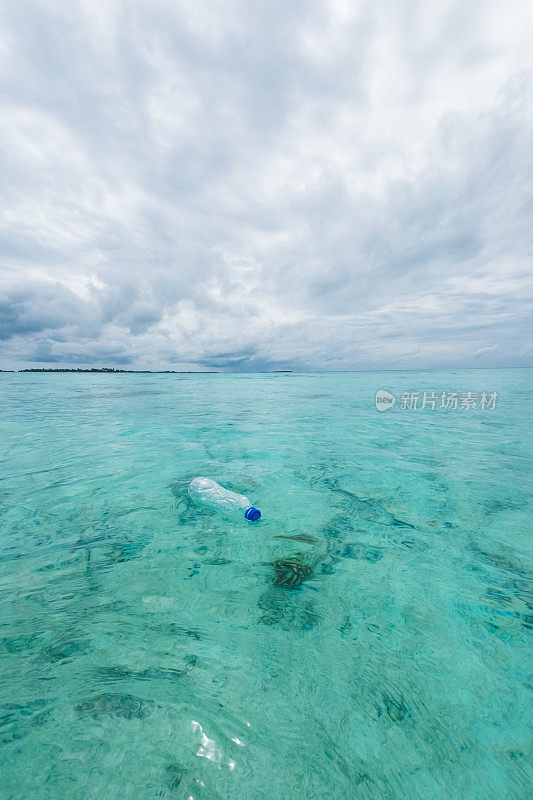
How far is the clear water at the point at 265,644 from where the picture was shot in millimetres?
1879

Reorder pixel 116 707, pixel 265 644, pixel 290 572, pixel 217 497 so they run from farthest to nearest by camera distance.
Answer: pixel 217 497
pixel 290 572
pixel 265 644
pixel 116 707

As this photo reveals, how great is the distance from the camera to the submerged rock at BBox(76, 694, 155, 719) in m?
2.12

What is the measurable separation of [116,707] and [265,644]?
1.24m

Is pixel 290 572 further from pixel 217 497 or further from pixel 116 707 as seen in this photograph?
pixel 217 497

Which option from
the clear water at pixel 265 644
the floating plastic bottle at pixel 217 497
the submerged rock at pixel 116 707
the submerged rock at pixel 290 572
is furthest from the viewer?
the floating plastic bottle at pixel 217 497

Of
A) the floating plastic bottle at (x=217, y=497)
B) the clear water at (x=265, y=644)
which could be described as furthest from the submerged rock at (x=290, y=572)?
the floating plastic bottle at (x=217, y=497)

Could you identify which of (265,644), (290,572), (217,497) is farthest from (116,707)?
(217,497)

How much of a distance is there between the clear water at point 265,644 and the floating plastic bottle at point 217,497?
0.86ft

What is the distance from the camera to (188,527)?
484 centimetres

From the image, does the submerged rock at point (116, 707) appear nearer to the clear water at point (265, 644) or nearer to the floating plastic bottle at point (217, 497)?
the clear water at point (265, 644)

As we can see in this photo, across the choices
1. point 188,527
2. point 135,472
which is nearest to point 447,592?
point 188,527

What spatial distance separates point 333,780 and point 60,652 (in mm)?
2378

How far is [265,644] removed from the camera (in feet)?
9.04

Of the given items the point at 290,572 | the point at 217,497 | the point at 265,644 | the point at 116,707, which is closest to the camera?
the point at 116,707
